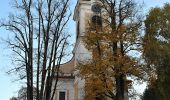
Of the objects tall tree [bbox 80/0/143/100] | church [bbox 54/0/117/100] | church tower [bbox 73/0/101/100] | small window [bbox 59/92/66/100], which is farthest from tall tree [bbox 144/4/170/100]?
small window [bbox 59/92/66/100]

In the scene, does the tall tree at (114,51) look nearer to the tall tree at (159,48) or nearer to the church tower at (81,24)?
the tall tree at (159,48)

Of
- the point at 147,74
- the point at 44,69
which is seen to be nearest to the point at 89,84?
the point at 147,74

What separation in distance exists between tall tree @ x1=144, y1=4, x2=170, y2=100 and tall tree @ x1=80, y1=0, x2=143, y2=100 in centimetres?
208

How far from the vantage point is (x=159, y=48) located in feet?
107

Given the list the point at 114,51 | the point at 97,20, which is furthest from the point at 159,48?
the point at 97,20

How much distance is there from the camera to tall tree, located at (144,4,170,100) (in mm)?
31328

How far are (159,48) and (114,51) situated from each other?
5.80m

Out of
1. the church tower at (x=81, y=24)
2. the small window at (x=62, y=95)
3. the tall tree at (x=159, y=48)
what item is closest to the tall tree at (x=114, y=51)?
the tall tree at (x=159, y=48)

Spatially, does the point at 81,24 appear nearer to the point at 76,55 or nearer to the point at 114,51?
the point at 76,55

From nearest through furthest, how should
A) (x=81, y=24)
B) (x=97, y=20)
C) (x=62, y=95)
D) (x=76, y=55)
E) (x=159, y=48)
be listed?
(x=159, y=48), (x=97, y=20), (x=76, y=55), (x=81, y=24), (x=62, y=95)

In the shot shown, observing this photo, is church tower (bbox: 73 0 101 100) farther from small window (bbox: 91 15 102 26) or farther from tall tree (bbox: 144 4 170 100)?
tall tree (bbox: 144 4 170 100)

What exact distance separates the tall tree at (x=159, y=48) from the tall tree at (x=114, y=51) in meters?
2.08

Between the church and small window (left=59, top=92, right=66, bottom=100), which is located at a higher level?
the church

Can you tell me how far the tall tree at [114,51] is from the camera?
2802 centimetres
